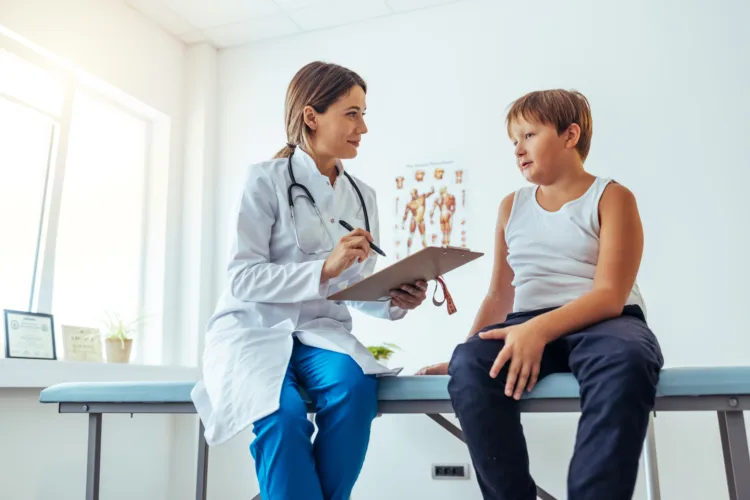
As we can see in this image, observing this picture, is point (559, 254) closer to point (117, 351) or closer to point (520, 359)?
point (520, 359)

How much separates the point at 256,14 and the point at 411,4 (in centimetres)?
74

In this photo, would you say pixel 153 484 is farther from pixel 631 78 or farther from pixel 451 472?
pixel 631 78

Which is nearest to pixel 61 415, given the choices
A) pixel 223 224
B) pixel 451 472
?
pixel 223 224

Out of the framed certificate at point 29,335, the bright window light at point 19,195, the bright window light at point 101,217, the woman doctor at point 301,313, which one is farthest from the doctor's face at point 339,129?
the bright window light at point 101,217

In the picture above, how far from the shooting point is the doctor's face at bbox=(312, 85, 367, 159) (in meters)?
1.71

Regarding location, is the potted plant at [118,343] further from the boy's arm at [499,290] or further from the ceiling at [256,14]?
the boy's arm at [499,290]

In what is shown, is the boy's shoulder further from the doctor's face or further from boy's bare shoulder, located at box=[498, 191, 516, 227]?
the doctor's face

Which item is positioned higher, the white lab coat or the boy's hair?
the boy's hair

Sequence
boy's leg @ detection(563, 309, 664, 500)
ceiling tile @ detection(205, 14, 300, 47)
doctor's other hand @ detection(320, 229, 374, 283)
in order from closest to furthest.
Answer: boy's leg @ detection(563, 309, 664, 500)
doctor's other hand @ detection(320, 229, 374, 283)
ceiling tile @ detection(205, 14, 300, 47)

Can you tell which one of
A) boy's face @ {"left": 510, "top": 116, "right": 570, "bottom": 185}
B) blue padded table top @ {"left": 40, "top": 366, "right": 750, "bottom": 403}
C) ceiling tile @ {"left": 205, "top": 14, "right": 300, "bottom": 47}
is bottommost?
blue padded table top @ {"left": 40, "top": 366, "right": 750, "bottom": 403}

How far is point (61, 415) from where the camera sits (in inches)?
109

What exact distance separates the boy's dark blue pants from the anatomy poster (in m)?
1.77

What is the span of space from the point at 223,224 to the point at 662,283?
2.04 metres

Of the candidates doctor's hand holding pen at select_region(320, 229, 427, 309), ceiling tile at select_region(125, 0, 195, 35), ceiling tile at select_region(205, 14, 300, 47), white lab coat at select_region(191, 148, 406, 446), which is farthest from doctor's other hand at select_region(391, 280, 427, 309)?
ceiling tile at select_region(125, 0, 195, 35)
